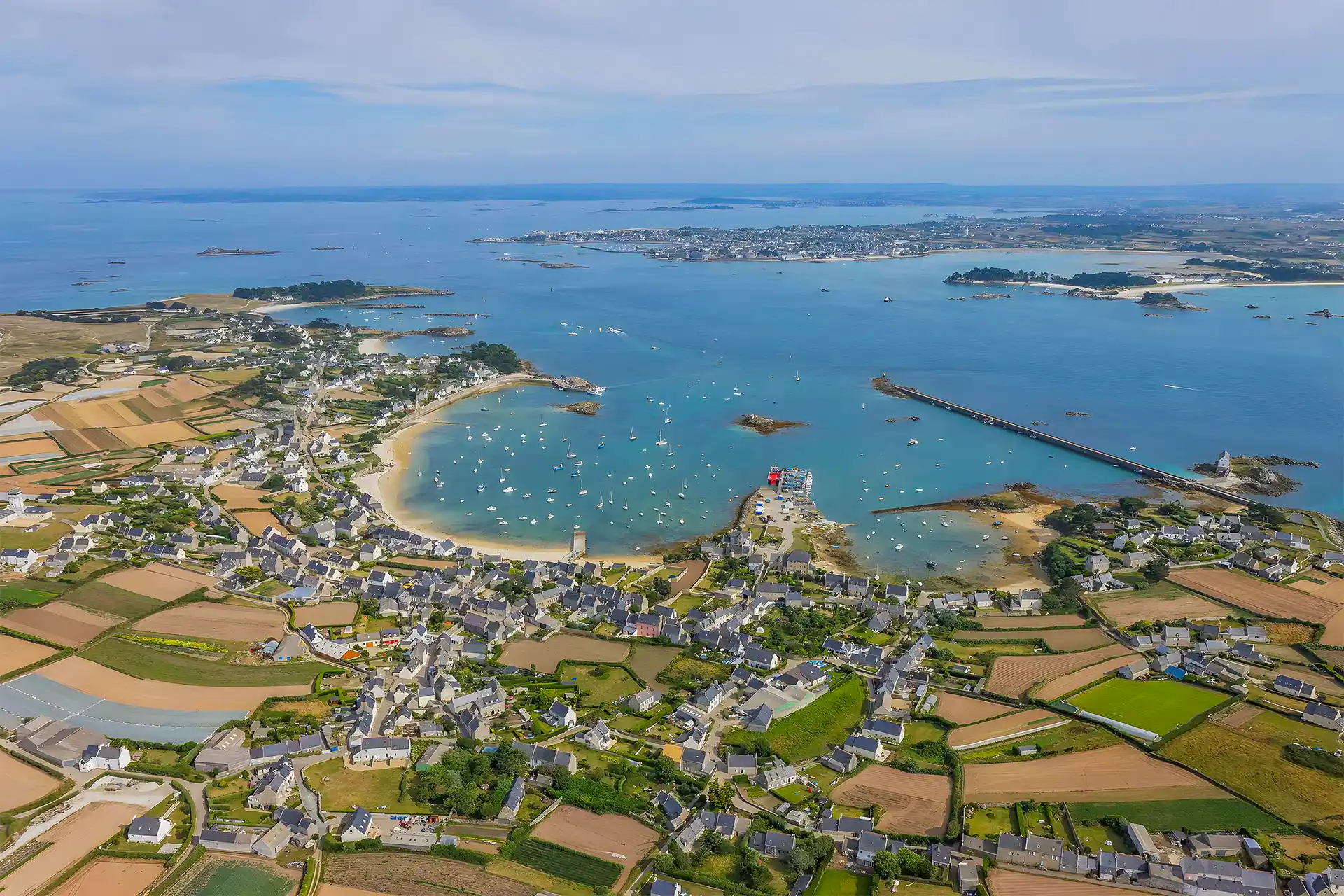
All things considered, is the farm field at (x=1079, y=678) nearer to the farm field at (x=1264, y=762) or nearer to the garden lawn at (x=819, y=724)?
the farm field at (x=1264, y=762)

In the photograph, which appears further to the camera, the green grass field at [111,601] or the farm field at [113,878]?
the green grass field at [111,601]

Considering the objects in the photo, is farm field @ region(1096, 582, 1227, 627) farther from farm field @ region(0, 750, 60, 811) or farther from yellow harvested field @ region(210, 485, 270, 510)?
yellow harvested field @ region(210, 485, 270, 510)

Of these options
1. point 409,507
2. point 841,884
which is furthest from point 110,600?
point 841,884

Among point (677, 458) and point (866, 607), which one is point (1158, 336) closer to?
point (677, 458)

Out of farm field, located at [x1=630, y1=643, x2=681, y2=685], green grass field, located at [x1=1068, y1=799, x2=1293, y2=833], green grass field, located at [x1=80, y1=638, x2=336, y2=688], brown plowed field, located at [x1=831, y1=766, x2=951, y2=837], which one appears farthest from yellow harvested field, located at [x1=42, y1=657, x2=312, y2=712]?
green grass field, located at [x1=1068, y1=799, x2=1293, y2=833]

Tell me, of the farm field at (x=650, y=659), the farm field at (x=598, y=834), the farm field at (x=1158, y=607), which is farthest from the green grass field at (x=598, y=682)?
the farm field at (x=1158, y=607)

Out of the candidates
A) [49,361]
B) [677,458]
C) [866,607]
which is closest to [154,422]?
[49,361]
